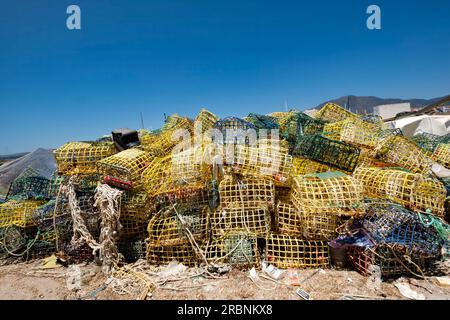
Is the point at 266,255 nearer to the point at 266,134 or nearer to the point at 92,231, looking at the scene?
the point at 266,134

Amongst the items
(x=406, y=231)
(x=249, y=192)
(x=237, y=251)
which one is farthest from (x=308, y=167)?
(x=237, y=251)

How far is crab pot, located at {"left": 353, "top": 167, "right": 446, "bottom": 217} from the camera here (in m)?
3.05

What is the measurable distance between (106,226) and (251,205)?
198 centimetres

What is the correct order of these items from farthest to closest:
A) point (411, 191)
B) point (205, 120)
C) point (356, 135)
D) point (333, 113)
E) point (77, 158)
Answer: point (333, 113) → point (205, 120) → point (356, 135) → point (77, 158) → point (411, 191)

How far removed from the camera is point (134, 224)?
3.56m

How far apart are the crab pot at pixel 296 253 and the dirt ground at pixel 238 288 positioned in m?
0.11

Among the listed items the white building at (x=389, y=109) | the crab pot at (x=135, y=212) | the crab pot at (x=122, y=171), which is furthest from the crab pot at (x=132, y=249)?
the white building at (x=389, y=109)

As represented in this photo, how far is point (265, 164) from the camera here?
3342mm

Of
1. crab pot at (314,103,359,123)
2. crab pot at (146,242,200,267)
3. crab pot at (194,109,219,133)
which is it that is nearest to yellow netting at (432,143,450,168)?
crab pot at (314,103,359,123)

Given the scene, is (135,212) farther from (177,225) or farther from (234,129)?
(234,129)

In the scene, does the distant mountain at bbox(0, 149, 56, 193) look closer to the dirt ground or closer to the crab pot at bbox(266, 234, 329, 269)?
the dirt ground
